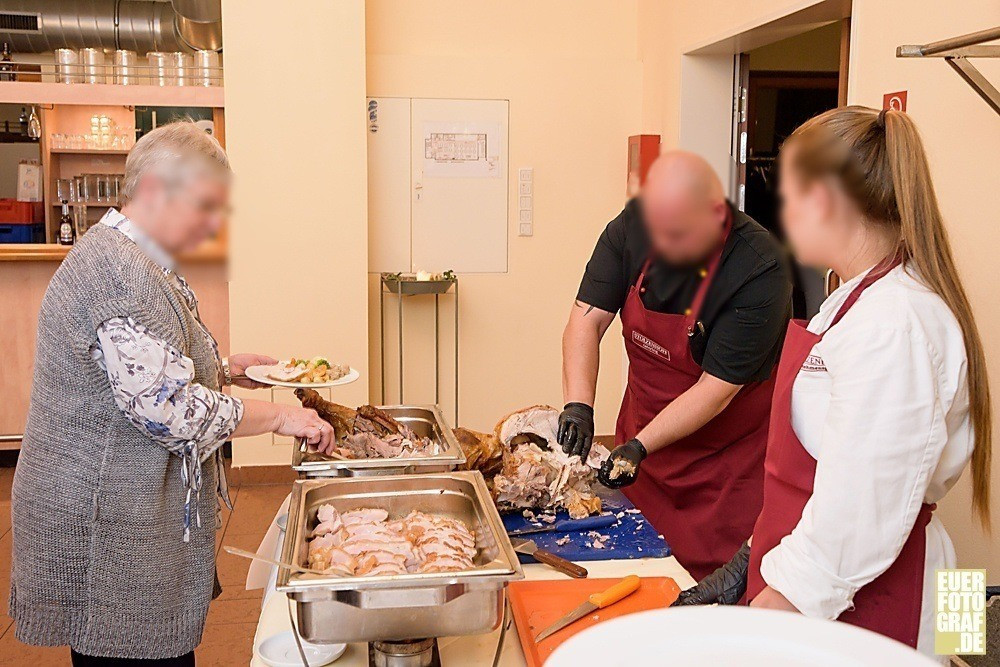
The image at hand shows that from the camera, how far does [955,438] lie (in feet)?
4.12

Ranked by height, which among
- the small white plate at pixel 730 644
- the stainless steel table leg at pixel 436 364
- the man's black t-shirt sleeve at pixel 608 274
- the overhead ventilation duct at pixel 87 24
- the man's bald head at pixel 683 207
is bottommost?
the stainless steel table leg at pixel 436 364

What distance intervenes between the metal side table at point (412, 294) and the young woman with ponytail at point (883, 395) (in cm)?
384

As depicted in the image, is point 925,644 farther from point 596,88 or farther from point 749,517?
point 596,88

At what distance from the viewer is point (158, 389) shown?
167 cm

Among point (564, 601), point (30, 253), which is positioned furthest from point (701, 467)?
point (30, 253)

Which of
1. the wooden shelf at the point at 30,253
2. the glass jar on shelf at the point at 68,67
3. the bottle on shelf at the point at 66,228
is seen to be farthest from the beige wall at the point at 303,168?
the bottle on shelf at the point at 66,228

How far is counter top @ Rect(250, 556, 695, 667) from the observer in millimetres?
1435

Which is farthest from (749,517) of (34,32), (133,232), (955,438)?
(34,32)

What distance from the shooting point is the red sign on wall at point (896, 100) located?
2.71m

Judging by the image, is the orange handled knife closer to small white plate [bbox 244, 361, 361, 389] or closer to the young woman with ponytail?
the young woman with ponytail

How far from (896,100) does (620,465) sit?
60.0 inches

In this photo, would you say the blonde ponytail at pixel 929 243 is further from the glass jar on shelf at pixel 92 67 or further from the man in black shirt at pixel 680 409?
the glass jar on shelf at pixel 92 67

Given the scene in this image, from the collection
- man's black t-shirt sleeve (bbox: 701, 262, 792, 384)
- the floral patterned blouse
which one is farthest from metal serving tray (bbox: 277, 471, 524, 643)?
man's black t-shirt sleeve (bbox: 701, 262, 792, 384)

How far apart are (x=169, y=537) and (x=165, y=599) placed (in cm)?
13
